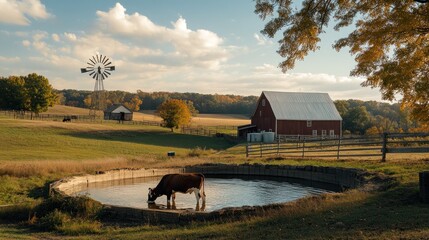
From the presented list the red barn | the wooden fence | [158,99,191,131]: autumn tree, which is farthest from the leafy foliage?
the wooden fence

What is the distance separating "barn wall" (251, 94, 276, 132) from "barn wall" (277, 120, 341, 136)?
1371mm

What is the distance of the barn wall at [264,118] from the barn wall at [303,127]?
137cm

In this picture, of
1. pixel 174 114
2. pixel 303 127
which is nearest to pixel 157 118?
pixel 174 114

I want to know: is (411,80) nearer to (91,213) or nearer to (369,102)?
(91,213)

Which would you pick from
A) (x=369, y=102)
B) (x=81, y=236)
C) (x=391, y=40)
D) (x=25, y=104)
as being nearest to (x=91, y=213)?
(x=81, y=236)

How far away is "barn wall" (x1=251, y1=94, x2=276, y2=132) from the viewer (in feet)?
220

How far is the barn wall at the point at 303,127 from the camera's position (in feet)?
216

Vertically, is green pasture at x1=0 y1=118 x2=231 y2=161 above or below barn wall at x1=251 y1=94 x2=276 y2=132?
below

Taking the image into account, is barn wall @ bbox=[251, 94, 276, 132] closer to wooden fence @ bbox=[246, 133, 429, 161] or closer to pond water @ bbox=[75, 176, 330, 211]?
wooden fence @ bbox=[246, 133, 429, 161]

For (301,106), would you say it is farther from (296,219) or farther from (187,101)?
(187,101)

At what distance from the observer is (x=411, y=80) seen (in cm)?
1523

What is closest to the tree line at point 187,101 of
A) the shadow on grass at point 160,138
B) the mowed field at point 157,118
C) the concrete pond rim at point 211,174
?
the mowed field at point 157,118

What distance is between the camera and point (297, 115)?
67000 millimetres

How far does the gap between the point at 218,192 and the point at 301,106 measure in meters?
52.6
